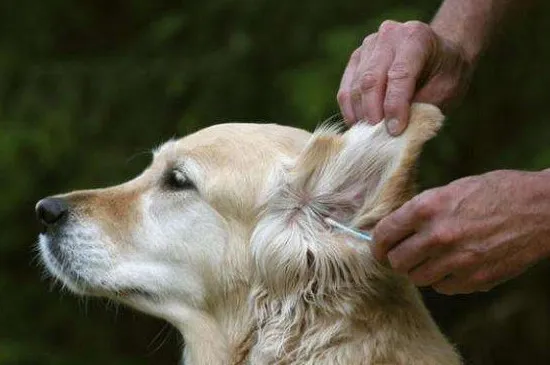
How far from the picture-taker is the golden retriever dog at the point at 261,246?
3.58 m

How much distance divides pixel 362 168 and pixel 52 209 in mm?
1255

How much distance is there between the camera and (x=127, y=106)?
6805 millimetres

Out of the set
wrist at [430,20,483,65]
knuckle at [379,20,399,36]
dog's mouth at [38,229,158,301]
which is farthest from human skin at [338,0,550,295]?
dog's mouth at [38,229,158,301]

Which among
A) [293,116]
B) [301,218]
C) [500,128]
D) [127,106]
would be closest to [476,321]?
[500,128]

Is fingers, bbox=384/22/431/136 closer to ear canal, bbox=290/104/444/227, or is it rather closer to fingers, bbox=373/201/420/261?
ear canal, bbox=290/104/444/227

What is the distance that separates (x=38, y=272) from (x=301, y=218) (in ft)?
11.7

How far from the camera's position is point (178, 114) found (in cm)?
674

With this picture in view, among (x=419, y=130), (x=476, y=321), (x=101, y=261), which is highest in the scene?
(x=419, y=130)

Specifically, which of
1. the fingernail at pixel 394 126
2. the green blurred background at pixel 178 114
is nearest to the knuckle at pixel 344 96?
the fingernail at pixel 394 126

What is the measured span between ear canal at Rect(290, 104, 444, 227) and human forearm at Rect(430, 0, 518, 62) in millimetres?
802

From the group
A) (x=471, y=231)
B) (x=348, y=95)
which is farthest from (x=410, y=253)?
(x=348, y=95)

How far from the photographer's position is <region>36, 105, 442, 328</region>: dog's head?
3748 millimetres

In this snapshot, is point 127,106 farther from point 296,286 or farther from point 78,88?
point 296,286

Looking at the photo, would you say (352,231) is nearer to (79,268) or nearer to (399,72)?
(399,72)
